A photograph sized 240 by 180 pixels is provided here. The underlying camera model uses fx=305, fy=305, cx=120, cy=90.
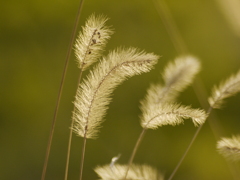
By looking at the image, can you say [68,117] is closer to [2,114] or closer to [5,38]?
[2,114]

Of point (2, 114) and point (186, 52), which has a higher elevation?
point (186, 52)

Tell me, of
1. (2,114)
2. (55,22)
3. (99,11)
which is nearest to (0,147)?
(2,114)

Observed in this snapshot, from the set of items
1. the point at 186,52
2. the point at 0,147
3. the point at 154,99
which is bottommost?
the point at 0,147

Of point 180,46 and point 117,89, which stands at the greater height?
point 180,46

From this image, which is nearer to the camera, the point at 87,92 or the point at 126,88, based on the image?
the point at 87,92

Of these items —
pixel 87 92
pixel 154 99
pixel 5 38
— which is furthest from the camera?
pixel 5 38

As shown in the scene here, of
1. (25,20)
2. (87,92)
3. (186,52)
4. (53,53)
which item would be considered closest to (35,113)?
(53,53)

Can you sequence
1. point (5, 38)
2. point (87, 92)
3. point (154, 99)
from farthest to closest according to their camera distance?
point (5, 38) < point (154, 99) < point (87, 92)
